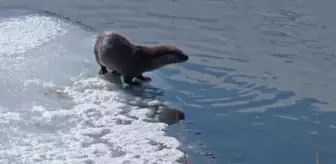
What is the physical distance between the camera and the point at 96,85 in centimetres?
612

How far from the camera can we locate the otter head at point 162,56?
6234 mm

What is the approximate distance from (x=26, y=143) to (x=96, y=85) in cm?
148

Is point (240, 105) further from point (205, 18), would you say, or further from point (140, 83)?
point (205, 18)

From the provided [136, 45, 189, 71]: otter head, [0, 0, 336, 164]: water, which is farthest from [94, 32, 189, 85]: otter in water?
[0, 0, 336, 164]: water

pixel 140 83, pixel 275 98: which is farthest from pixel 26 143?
pixel 275 98

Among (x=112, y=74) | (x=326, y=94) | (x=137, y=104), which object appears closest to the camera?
(x=137, y=104)

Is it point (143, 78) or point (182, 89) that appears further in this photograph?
point (143, 78)

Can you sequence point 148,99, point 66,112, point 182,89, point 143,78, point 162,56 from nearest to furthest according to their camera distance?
point 66,112
point 148,99
point 182,89
point 162,56
point 143,78

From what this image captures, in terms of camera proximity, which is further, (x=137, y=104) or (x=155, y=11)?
(x=155, y=11)

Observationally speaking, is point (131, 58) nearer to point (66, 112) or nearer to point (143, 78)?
point (143, 78)

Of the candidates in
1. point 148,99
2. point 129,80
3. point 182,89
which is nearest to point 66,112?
point 148,99

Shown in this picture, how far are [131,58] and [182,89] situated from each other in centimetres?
52

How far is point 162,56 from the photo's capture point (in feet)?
20.7

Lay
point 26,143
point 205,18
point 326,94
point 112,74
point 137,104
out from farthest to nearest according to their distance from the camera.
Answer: point 205,18
point 112,74
point 326,94
point 137,104
point 26,143
